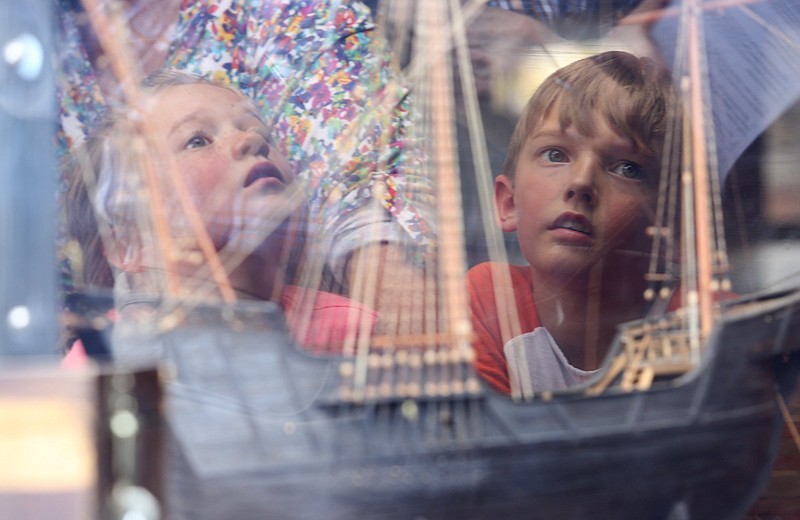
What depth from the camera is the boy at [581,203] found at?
1.83m

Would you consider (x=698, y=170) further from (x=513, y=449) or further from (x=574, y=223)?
(x=513, y=449)

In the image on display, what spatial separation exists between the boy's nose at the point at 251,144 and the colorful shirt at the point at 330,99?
1.1 inches

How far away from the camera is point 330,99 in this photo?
1.81 m

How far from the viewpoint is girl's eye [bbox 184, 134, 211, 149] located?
178 centimetres

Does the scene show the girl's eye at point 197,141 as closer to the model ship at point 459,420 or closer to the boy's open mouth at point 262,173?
the boy's open mouth at point 262,173

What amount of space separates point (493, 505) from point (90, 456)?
28.5 inches

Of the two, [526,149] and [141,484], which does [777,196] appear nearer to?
[526,149]

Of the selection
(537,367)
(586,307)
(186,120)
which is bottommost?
(537,367)

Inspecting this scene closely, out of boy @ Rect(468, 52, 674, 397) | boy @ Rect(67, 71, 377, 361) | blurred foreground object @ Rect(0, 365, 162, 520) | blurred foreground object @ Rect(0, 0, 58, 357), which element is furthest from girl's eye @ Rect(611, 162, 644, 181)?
blurred foreground object @ Rect(0, 0, 58, 357)

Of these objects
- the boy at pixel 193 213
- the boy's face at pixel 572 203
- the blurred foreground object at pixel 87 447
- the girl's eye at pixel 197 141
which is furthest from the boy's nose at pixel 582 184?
the blurred foreground object at pixel 87 447

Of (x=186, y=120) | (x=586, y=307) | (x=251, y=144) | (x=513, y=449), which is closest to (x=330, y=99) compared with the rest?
(x=251, y=144)

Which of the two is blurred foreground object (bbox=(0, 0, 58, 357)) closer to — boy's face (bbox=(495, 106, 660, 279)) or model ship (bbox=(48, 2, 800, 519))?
model ship (bbox=(48, 2, 800, 519))

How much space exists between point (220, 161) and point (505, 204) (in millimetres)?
553

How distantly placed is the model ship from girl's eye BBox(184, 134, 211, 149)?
1.03 ft
